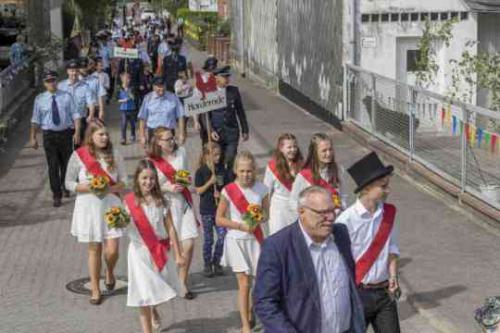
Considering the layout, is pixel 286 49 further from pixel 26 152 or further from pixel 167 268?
pixel 167 268

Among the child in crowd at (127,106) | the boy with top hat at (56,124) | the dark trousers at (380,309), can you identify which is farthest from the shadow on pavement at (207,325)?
the child in crowd at (127,106)

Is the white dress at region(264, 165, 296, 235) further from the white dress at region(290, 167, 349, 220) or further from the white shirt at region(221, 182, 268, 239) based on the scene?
the white shirt at region(221, 182, 268, 239)

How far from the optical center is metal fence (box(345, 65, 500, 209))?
1295cm

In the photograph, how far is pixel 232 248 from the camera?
910 centimetres

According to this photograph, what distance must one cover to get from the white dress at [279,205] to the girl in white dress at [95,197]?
153 centimetres

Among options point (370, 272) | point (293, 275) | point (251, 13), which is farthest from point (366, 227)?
point (251, 13)

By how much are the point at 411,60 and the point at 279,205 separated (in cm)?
1270

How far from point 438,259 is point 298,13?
14747mm

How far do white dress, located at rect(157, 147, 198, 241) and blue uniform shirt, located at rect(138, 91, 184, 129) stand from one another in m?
5.83

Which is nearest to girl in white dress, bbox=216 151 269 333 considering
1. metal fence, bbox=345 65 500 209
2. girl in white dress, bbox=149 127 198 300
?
girl in white dress, bbox=149 127 198 300

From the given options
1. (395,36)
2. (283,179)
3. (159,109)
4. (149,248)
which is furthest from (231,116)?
(395,36)

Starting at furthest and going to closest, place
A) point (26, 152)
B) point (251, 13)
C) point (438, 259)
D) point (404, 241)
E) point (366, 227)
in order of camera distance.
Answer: point (251, 13)
point (26, 152)
point (404, 241)
point (438, 259)
point (366, 227)

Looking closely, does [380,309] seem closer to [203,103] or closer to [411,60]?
[203,103]

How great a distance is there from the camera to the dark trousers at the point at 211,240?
10667 millimetres
